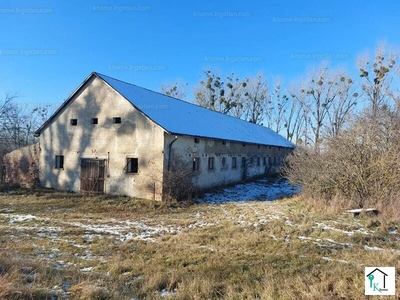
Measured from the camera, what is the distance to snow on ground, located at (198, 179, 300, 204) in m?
16.0

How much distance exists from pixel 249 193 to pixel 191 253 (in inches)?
496

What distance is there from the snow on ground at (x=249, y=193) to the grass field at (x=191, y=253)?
353 centimetres

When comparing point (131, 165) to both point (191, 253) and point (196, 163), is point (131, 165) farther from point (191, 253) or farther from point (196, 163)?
point (191, 253)

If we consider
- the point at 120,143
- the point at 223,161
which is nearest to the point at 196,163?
the point at 223,161

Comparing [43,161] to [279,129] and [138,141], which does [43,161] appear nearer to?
[138,141]

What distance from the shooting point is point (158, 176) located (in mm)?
14586

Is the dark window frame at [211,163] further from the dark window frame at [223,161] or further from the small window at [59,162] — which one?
the small window at [59,162]

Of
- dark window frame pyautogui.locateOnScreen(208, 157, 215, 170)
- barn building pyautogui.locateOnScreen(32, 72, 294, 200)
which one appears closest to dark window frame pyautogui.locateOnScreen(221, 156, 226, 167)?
barn building pyautogui.locateOnScreen(32, 72, 294, 200)

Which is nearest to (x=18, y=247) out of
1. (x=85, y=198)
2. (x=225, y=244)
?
(x=225, y=244)

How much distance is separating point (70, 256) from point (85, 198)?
28.9 feet

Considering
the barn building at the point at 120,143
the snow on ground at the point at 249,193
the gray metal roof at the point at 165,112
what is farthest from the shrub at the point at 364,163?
the gray metal roof at the point at 165,112

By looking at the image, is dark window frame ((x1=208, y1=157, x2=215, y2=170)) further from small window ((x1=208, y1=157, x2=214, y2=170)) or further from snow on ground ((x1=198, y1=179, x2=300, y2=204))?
snow on ground ((x1=198, y1=179, x2=300, y2=204))

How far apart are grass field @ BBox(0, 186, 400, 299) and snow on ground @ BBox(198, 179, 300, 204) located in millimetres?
3531

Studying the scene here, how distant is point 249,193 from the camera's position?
61.4ft
